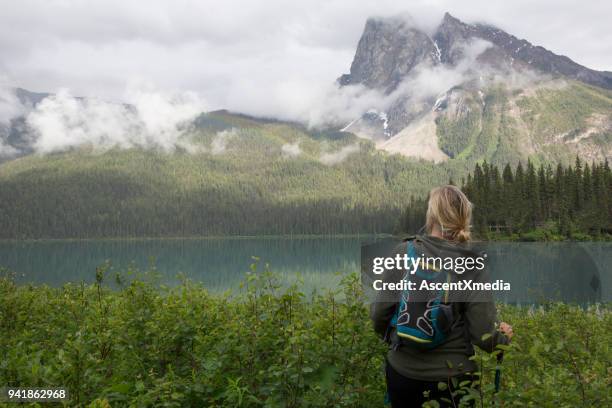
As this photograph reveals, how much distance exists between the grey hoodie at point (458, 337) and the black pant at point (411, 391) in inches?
2.3

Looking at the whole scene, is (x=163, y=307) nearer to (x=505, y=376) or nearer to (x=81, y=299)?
(x=81, y=299)

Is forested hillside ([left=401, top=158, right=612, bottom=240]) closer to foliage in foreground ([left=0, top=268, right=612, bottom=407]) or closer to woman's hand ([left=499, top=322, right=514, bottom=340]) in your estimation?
foliage in foreground ([left=0, top=268, right=612, bottom=407])

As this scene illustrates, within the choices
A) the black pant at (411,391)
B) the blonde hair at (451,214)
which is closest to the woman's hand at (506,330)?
the black pant at (411,391)

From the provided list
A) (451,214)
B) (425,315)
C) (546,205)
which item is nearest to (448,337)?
(425,315)

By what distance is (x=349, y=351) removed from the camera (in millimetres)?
4961

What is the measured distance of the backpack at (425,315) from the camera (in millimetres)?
3803

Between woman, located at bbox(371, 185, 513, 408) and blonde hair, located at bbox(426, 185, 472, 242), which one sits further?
blonde hair, located at bbox(426, 185, 472, 242)

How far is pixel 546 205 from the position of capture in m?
95.1

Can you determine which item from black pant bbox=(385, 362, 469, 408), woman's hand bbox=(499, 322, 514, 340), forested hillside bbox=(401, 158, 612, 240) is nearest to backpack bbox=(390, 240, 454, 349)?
black pant bbox=(385, 362, 469, 408)

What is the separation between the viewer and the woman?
386cm

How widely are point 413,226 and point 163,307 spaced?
117025 mm

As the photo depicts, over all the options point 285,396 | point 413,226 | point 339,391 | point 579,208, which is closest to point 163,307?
A: point 285,396

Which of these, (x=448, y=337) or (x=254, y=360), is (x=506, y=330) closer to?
(x=448, y=337)

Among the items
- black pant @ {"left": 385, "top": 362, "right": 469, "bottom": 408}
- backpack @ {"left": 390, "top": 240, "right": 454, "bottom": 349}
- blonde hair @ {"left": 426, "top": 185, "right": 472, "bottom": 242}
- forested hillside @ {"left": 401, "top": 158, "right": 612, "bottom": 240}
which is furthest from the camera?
forested hillside @ {"left": 401, "top": 158, "right": 612, "bottom": 240}
